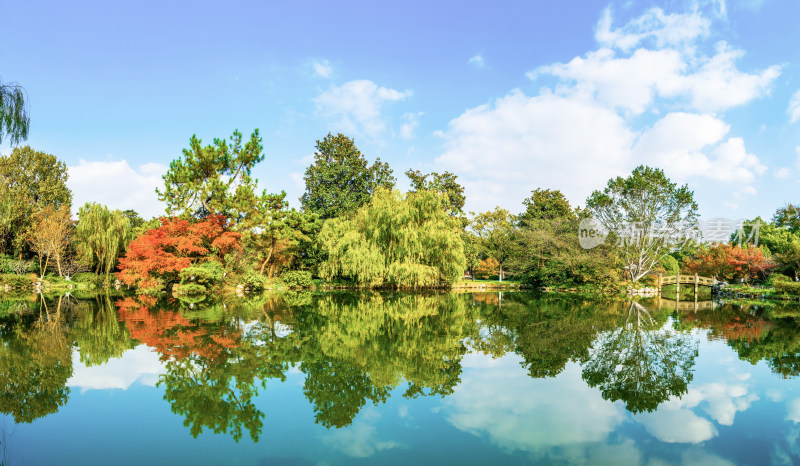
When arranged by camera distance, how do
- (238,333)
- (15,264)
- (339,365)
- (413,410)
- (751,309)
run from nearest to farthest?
(413,410), (339,365), (238,333), (751,309), (15,264)

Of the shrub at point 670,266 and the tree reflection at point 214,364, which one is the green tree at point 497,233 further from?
the tree reflection at point 214,364

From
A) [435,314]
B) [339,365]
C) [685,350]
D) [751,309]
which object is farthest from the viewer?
[751,309]

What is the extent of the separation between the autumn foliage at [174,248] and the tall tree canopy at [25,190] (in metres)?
11.0

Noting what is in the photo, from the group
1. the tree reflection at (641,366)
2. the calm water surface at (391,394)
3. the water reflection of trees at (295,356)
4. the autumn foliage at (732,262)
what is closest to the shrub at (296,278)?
the water reflection of trees at (295,356)

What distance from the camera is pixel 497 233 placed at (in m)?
32.1

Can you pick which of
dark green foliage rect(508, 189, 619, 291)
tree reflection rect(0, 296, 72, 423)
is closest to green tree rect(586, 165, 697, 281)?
dark green foliage rect(508, 189, 619, 291)

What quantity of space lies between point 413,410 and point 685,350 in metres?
6.76

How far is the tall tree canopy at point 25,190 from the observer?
88.0ft

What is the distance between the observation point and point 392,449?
4242 millimetres

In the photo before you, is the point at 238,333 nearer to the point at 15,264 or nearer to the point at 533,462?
the point at 533,462

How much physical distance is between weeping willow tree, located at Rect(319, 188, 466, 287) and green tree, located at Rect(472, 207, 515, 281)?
8558mm

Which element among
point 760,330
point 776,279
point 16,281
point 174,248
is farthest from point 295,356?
point 16,281

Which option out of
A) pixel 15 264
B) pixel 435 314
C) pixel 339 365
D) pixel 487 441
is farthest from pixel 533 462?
pixel 15 264

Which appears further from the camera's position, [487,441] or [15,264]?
[15,264]
